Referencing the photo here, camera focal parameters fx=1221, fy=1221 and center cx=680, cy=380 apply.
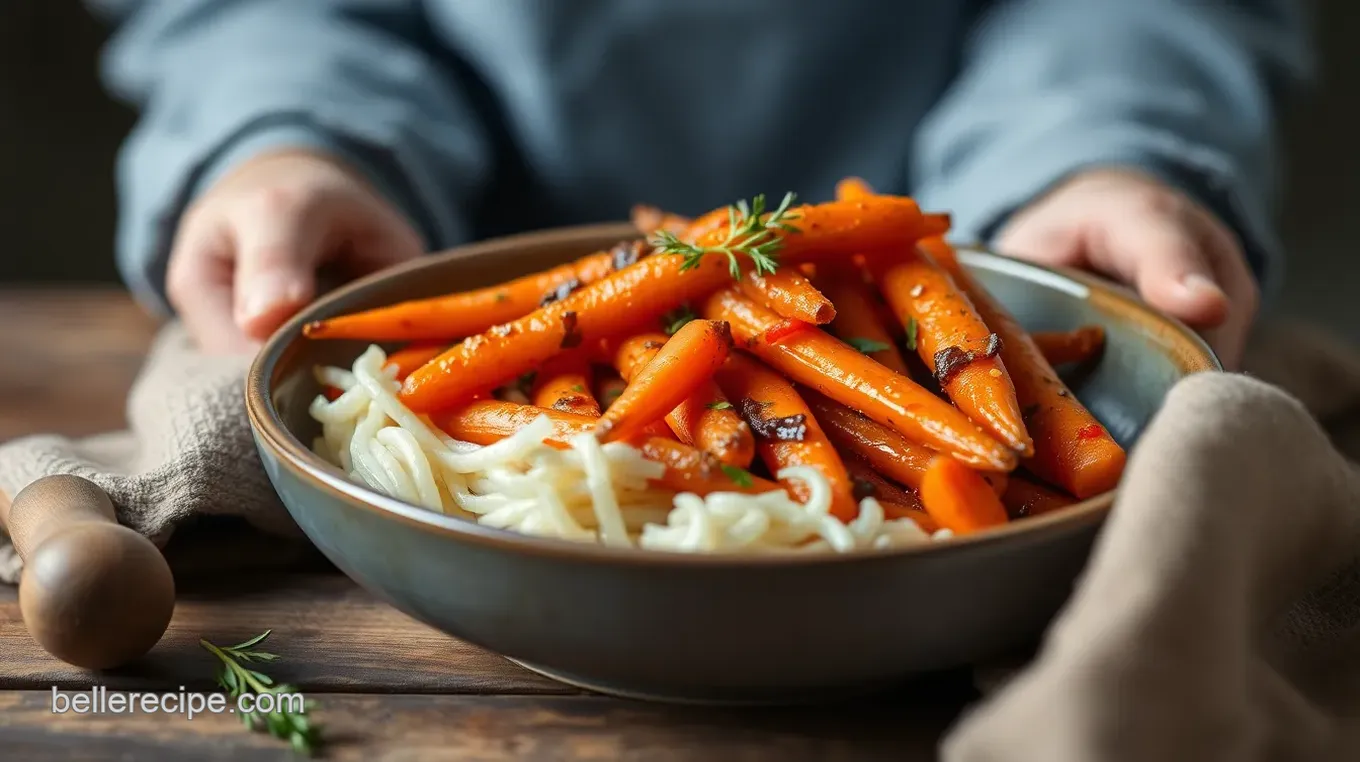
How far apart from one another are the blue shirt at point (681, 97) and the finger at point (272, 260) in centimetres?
36

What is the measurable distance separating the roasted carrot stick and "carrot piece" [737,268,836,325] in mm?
202

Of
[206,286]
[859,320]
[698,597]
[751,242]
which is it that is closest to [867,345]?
[859,320]

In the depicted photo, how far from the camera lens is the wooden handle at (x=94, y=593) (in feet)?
3.90

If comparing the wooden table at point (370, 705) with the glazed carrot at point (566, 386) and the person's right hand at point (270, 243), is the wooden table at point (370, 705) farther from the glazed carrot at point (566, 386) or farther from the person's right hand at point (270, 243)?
the person's right hand at point (270, 243)

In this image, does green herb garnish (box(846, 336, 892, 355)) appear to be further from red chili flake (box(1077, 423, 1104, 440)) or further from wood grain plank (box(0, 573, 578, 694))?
wood grain plank (box(0, 573, 578, 694))

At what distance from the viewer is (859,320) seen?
146cm

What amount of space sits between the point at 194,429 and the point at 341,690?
0.48 metres

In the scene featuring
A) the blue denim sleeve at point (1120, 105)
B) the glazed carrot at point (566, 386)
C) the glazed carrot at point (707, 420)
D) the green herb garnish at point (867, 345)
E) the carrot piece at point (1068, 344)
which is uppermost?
the blue denim sleeve at point (1120, 105)

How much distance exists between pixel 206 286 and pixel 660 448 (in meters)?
1.13

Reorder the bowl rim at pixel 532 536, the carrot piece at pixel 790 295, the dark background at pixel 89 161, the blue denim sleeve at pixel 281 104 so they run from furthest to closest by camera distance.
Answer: the dark background at pixel 89 161, the blue denim sleeve at pixel 281 104, the carrot piece at pixel 790 295, the bowl rim at pixel 532 536

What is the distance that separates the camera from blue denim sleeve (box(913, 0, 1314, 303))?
220 cm

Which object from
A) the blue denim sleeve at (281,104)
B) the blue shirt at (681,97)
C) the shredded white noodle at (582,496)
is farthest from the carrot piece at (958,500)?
the blue denim sleeve at (281,104)

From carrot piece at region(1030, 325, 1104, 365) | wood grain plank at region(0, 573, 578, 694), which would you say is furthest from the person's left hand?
wood grain plank at region(0, 573, 578, 694)

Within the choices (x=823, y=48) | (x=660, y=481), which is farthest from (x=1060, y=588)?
(x=823, y=48)
